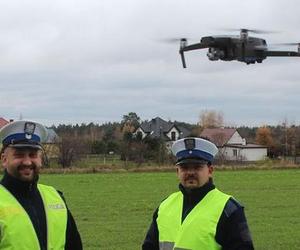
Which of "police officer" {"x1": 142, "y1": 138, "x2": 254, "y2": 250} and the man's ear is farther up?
the man's ear

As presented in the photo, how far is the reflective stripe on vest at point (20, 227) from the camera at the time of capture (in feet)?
13.6

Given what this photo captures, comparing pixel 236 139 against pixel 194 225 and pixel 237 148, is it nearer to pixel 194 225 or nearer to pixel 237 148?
pixel 237 148

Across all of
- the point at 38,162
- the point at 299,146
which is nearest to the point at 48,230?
the point at 38,162

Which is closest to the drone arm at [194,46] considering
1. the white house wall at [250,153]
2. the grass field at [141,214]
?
the grass field at [141,214]

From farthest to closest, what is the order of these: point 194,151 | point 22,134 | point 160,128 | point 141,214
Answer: point 160,128 → point 141,214 → point 194,151 → point 22,134

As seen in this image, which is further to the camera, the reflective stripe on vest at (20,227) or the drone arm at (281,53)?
the drone arm at (281,53)

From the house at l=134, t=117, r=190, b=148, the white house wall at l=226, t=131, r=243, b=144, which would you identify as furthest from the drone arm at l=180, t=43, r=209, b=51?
the white house wall at l=226, t=131, r=243, b=144

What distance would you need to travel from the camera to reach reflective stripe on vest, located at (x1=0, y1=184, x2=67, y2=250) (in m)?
4.13

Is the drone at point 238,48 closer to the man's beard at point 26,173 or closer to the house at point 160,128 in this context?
the man's beard at point 26,173

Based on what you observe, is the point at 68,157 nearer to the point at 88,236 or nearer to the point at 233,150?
the point at 233,150

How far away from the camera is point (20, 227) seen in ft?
13.6

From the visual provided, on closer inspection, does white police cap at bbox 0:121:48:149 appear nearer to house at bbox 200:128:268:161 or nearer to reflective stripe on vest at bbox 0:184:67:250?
reflective stripe on vest at bbox 0:184:67:250

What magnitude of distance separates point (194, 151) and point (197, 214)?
457 mm

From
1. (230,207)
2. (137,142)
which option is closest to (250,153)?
(137,142)
